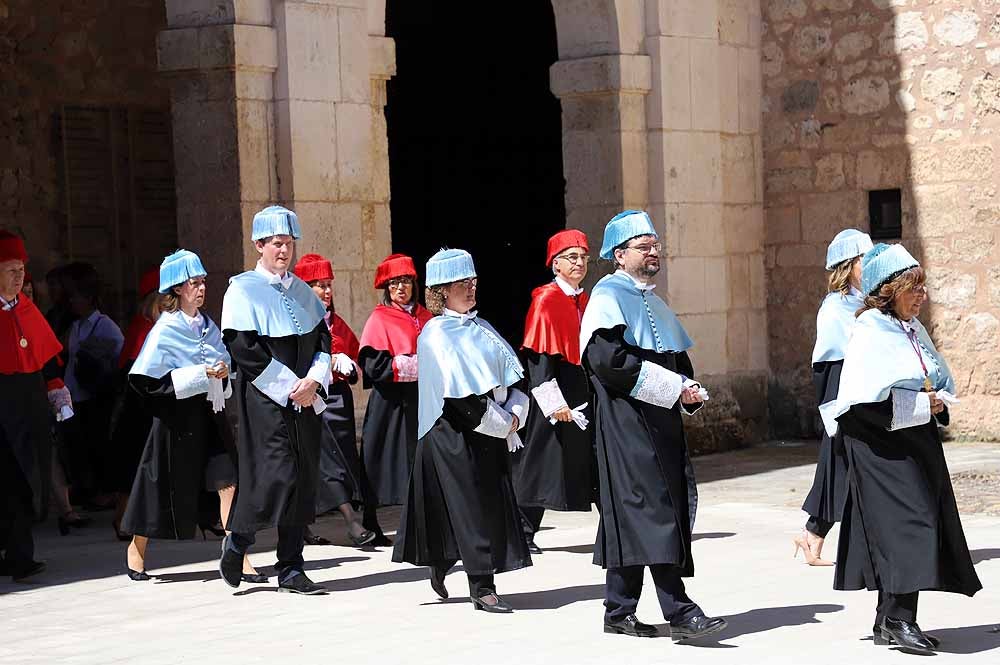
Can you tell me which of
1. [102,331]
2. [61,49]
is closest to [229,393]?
[102,331]

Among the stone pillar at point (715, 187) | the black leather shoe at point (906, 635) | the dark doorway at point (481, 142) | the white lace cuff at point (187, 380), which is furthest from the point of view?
the dark doorway at point (481, 142)

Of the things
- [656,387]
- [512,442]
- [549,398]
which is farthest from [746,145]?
[656,387]

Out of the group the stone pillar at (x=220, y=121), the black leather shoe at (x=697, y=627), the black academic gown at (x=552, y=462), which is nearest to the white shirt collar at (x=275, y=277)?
the black academic gown at (x=552, y=462)

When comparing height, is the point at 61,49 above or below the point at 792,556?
above

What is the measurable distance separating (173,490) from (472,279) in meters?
1.68

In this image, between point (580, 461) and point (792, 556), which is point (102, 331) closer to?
point (580, 461)

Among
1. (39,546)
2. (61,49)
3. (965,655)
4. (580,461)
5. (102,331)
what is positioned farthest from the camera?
(61,49)

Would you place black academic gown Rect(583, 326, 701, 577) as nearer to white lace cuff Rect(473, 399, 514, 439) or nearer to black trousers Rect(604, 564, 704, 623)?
black trousers Rect(604, 564, 704, 623)

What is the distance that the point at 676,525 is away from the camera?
607 centimetres

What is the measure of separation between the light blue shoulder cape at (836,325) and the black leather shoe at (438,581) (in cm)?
181

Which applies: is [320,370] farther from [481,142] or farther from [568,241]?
[481,142]

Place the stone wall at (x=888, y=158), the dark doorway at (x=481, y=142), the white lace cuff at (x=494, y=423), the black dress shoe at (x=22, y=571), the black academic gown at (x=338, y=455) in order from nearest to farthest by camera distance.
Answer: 1. the white lace cuff at (x=494, y=423)
2. the black dress shoe at (x=22, y=571)
3. the black academic gown at (x=338, y=455)
4. the stone wall at (x=888, y=158)
5. the dark doorway at (x=481, y=142)

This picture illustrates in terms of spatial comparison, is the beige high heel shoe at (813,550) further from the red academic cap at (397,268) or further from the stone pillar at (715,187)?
the stone pillar at (715,187)

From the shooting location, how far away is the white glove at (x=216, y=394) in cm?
766
